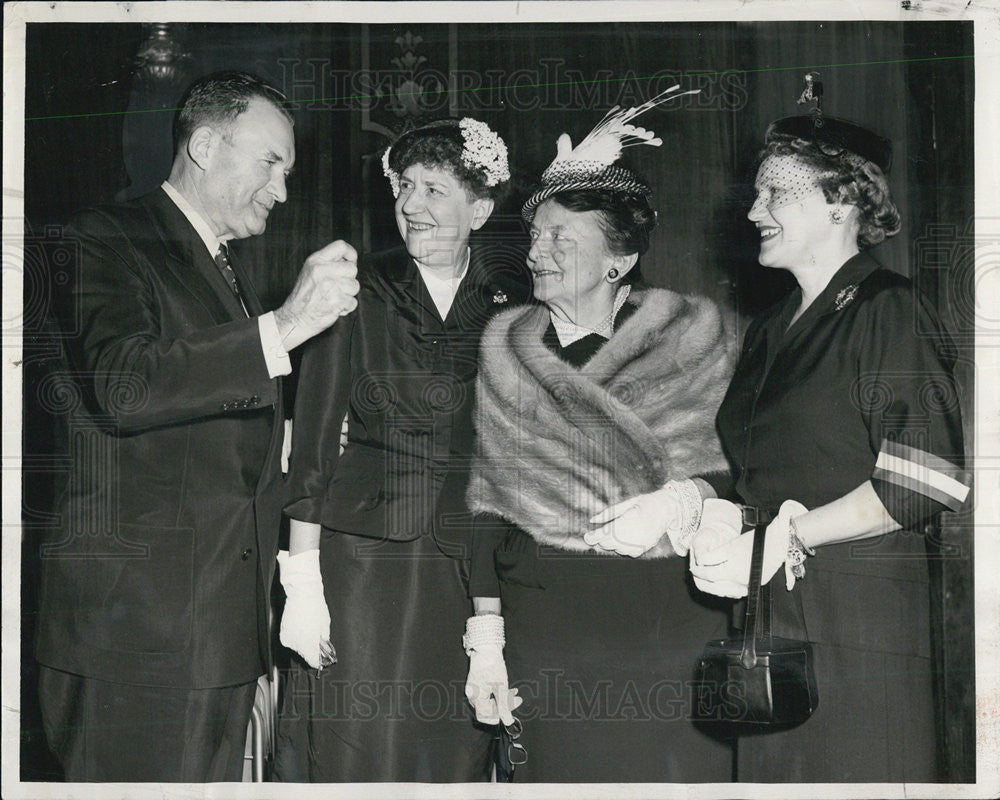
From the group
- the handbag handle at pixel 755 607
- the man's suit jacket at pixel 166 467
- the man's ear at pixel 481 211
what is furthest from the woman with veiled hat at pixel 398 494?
the handbag handle at pixel 755 607

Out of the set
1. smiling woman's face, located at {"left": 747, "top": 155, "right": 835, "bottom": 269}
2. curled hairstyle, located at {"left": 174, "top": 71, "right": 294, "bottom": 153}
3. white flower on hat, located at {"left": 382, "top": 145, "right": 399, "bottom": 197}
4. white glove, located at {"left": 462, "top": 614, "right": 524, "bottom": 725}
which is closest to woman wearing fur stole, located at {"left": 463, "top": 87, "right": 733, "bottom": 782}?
white glove, located at {"left": 462, "top": 614, "right": 524, "bottom": 725}

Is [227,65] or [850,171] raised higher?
[227,65]

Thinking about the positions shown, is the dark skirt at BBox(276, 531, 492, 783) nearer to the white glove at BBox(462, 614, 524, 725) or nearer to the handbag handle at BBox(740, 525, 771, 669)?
the white glove at BBox(462, 614, 524, 725)

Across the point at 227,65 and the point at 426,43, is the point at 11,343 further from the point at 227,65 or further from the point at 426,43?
the point at 426,43

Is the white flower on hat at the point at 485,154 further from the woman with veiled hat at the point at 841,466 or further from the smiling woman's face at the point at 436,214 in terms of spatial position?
the woman with veiled hat at the point at 841,466

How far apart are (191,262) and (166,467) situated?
1.76 feet

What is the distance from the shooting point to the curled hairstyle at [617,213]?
2.75 metres

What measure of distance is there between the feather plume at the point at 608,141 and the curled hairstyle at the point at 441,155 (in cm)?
19

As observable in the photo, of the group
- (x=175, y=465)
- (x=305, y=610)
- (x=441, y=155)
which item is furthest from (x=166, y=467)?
(x=441, y=155)

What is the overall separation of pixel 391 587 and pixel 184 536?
550mm

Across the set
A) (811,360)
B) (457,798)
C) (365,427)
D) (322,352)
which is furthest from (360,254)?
(457,798)

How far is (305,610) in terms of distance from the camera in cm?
270

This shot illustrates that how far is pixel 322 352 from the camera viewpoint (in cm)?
272

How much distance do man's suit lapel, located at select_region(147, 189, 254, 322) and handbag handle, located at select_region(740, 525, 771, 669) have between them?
148 centimetres
